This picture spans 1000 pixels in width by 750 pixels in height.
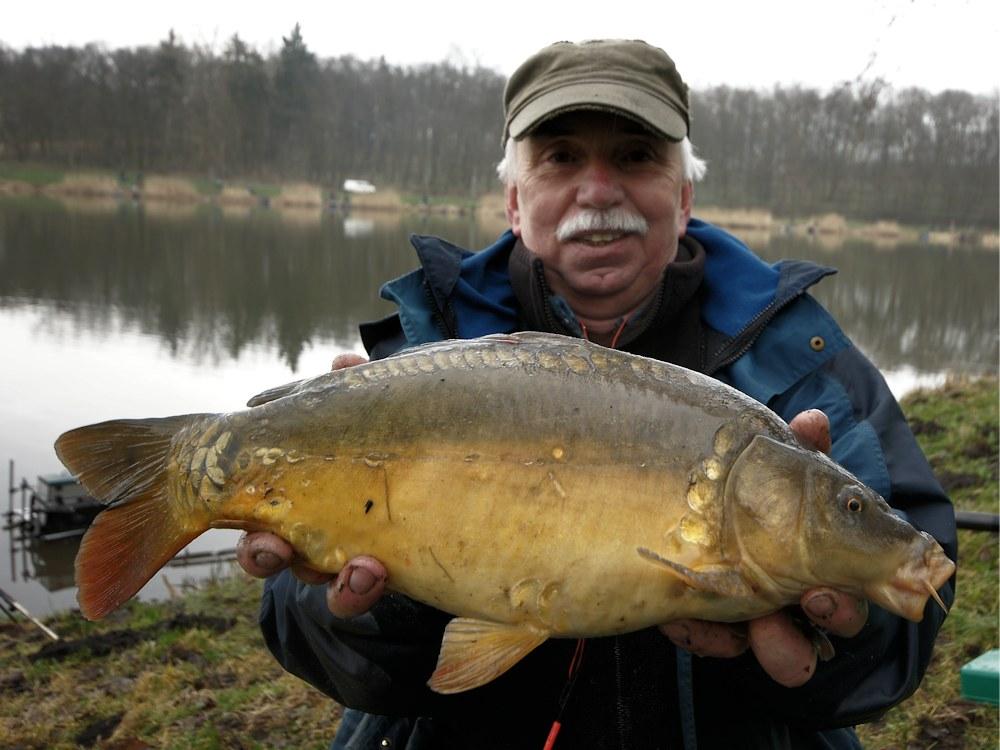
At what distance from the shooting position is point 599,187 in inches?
91.8

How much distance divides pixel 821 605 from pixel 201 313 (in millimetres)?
16373

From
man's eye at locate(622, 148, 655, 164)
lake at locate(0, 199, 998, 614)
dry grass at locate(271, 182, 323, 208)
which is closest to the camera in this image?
man's eye at locate(622, 148, 655, 164)

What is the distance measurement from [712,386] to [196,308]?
16669 millimetres

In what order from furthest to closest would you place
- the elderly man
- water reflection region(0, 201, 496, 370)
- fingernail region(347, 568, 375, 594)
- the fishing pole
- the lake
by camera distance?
water reflection region(0, 201, 496, 370) < the lake < the fishing pole < the elderly man < fingernail region(347, 568, 375, 594)

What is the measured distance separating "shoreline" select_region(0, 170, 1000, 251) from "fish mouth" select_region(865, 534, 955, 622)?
108 ft

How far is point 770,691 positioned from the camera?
5.69 feet

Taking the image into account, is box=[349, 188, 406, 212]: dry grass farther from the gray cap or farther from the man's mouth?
the man's mouth

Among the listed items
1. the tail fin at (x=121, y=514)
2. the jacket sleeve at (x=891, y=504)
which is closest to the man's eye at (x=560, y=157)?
the jacket sleeve at (x=891, y=504)

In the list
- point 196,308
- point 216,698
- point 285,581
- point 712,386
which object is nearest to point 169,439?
point 285,581

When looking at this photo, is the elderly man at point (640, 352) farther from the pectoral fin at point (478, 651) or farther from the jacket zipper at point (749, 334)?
the pectoral fin at point (478, 651)

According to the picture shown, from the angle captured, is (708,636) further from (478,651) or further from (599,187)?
(599,187)

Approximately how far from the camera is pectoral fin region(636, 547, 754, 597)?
55.4 inches

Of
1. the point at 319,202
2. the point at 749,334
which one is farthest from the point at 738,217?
the point at 749,334

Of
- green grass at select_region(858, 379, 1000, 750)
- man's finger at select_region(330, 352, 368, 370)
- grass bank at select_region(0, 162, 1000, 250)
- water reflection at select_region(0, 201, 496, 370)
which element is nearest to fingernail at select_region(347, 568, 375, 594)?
man's finger at select_region(330, 352, 368, 370)
